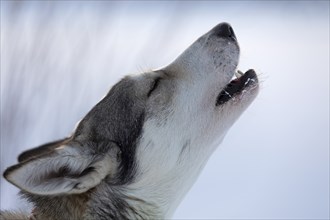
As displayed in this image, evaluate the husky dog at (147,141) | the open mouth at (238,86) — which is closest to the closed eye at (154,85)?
the husky dog at (147,141)

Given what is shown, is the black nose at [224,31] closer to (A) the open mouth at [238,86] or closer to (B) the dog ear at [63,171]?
(A) the open mouth at [238,86]

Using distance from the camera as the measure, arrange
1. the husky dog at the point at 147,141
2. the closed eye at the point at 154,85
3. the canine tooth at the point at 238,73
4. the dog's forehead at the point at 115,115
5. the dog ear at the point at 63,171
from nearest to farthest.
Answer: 1. the dog ear at the point at 63,171
2. the husky dog at the point at 147,141
3. the dog's forehead at the point at 115,115
4. the closed eye at the point at 154,85
5. the canine tooth at the point at 238,73

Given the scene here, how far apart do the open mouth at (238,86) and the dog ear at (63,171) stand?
0.71m

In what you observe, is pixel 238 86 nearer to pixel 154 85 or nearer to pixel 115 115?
pixel 154 85

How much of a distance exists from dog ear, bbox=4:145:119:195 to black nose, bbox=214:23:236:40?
0.98 m

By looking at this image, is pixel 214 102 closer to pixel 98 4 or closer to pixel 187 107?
pixel 187 107

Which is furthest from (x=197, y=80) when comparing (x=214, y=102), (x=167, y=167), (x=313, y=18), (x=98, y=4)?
(x=313, y=18)

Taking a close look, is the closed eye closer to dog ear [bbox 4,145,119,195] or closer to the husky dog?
the husky dog

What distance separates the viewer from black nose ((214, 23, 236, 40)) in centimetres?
498

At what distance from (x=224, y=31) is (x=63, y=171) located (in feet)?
4.51

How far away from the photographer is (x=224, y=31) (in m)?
5.01

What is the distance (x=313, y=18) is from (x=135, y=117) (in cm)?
552

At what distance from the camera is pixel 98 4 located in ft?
28.0

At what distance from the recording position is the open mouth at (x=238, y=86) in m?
4.82
